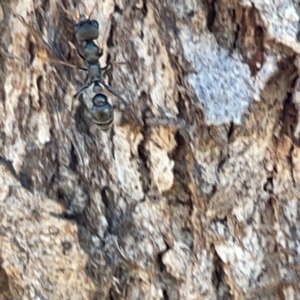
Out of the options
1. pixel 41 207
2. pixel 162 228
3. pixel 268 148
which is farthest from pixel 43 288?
pixel 268 148

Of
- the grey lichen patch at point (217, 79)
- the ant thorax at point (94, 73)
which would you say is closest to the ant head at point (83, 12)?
the ant thorax at point (94, 73)

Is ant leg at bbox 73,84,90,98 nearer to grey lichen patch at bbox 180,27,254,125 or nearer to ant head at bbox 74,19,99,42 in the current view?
ant head at bbox 74,19,99,42

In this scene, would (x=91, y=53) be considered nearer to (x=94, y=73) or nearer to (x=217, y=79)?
(x=94, y=73)

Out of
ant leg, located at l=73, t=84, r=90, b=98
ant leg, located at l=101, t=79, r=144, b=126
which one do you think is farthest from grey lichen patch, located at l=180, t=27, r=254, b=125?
ant leg, located at l=73, t=84, r=90, b=98

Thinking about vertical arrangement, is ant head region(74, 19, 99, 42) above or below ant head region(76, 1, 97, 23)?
below

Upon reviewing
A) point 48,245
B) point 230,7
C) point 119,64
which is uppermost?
point 230,7

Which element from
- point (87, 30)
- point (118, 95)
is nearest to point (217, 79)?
point (118, 95)

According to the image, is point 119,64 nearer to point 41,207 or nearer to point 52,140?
point 52,140

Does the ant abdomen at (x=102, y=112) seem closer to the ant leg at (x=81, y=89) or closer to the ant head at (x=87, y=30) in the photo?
the ant leg at (x=81, y=89)
